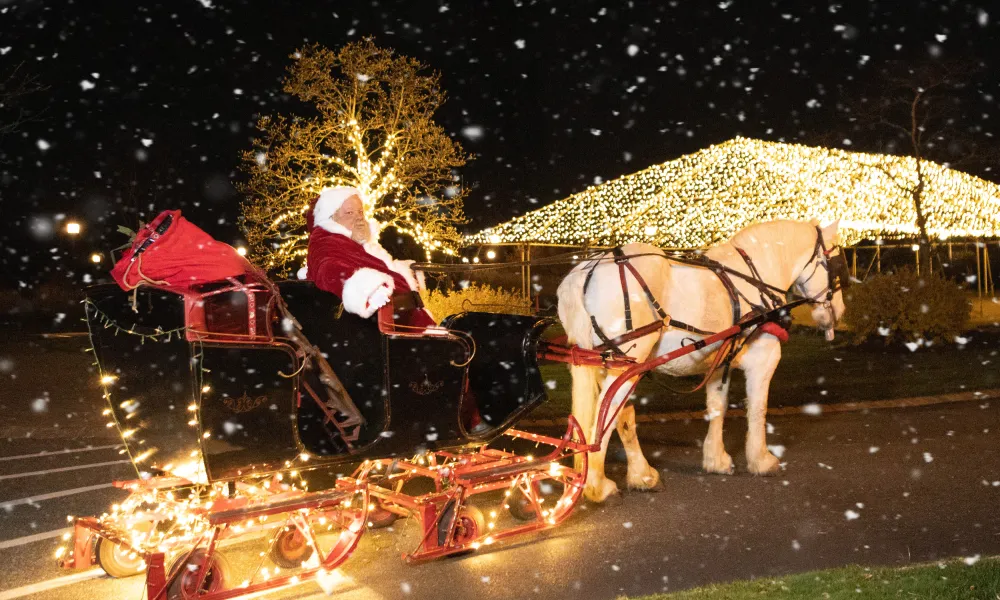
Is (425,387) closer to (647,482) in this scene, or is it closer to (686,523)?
(686,523)

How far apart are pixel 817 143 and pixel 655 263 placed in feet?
67.6

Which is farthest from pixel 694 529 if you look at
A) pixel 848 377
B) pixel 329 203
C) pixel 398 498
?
pixel 848 377

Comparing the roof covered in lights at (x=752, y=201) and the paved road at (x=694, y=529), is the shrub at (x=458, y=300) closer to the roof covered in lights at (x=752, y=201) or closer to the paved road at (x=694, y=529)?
the roof covered in lights at (x=752, y=201)

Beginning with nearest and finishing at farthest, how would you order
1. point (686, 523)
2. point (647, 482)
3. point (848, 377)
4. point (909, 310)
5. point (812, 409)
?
point (686, 523), point (647, 482), point (812, 409), point (848, 377), point (909, 310)

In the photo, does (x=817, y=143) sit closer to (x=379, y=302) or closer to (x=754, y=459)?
(x=754, y=459)

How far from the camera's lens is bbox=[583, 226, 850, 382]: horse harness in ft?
20.8

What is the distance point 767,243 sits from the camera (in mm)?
7191

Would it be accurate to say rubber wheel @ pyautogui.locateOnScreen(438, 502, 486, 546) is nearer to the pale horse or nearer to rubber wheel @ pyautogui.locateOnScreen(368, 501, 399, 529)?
rubber wheel @ pyautogui.locateOnScreen(368, 501, 399, 529)

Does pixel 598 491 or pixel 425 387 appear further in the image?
pixel 598 491

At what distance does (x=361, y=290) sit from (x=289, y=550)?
1852 mm

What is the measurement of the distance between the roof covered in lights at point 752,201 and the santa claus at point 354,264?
13.8m

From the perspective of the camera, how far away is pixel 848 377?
13.4m

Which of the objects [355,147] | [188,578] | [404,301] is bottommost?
[188,578]

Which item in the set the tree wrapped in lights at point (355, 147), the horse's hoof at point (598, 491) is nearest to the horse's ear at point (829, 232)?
the horse's hoof at point (598, 491)
